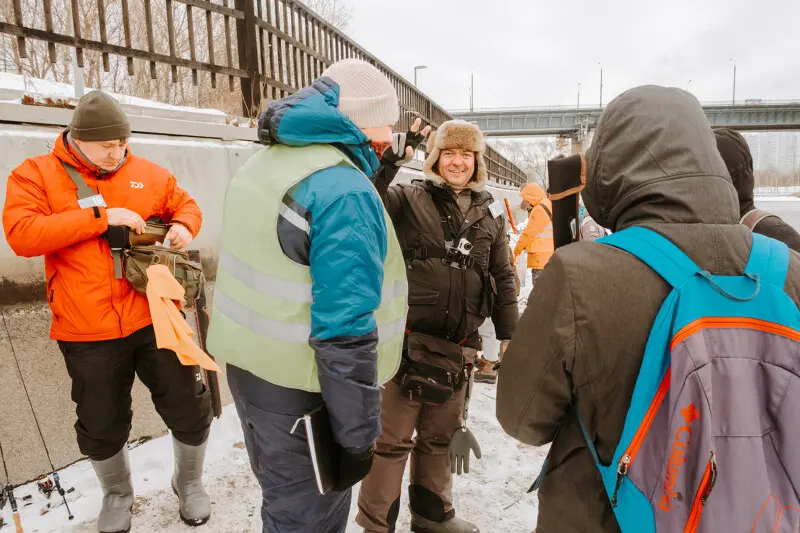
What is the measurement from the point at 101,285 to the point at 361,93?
1.62 meters

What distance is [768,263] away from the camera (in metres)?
1.10

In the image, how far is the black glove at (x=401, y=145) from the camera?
241cm

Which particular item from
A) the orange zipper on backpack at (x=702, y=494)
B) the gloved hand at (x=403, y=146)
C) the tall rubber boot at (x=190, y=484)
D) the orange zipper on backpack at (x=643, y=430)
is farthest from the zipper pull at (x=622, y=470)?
the tall rubber boot at (x=190, y=484)

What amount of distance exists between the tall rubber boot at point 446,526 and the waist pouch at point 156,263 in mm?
1786

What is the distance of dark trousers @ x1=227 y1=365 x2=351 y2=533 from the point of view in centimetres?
161

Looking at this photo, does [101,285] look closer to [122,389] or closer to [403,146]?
[122,389]

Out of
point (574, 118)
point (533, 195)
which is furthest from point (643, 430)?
point (574, 118)

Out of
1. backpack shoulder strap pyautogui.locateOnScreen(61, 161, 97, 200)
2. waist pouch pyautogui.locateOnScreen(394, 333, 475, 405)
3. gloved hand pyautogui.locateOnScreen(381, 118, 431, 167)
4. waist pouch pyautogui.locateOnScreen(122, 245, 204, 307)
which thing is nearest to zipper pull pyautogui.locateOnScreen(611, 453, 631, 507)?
waist pouch pyautogui.locateOnScreen(394, 333, 475, 405)

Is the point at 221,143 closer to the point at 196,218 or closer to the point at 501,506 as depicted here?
the point at 196,218

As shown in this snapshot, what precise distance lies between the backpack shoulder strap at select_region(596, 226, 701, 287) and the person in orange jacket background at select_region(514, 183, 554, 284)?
5850mm

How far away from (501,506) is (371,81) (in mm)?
2548

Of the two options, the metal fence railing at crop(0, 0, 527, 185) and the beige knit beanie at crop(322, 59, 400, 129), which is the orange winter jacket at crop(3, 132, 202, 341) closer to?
the beige knit beanie at crop(322, 59, 400, 129)

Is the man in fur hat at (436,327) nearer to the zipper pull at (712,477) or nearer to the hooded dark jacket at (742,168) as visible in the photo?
the hooded dark jacket at (742,168)

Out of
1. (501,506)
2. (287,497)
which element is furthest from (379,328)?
(501,506)
